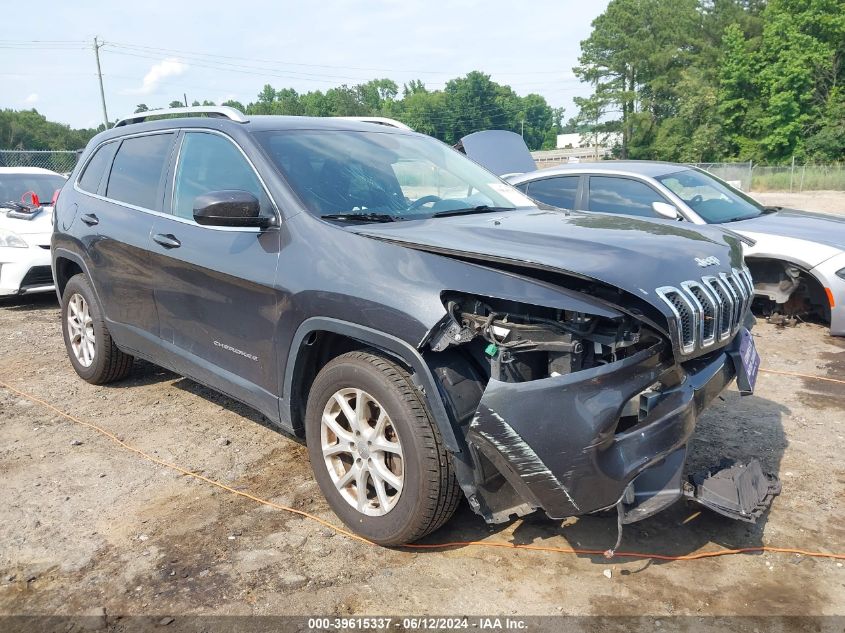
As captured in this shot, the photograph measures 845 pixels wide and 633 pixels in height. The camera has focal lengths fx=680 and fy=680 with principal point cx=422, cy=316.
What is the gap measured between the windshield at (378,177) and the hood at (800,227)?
3423 millimetres

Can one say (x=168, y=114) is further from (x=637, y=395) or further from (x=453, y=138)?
(x=453, y=138)

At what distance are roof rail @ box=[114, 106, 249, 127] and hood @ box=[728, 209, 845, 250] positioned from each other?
4783 mm

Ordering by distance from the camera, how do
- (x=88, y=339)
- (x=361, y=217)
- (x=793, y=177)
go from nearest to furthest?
(x=361, y=217)
(x=88, y=339)
(x=793, y=177)

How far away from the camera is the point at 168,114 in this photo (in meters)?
4.58

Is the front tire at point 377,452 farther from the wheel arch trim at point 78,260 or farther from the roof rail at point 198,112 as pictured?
the wheel arch trim at point 78,260

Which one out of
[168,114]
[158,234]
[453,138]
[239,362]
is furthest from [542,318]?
[453,138]

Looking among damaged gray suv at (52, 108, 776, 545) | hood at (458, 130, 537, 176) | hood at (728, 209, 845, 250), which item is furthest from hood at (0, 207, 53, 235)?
hood at (728, 209, 845, 250)

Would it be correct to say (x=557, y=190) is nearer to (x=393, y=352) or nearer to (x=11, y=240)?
(x=393, y=352)

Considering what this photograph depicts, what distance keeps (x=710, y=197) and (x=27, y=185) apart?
913cm

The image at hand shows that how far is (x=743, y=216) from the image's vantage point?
6895 millimetres

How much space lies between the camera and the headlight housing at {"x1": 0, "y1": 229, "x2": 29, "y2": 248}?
26.9ft

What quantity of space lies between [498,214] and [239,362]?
1598 mm

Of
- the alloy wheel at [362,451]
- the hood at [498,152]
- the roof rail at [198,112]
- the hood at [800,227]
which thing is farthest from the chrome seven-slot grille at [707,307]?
the hood at [498,152]

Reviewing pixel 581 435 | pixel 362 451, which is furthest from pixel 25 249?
pixel 581 435
